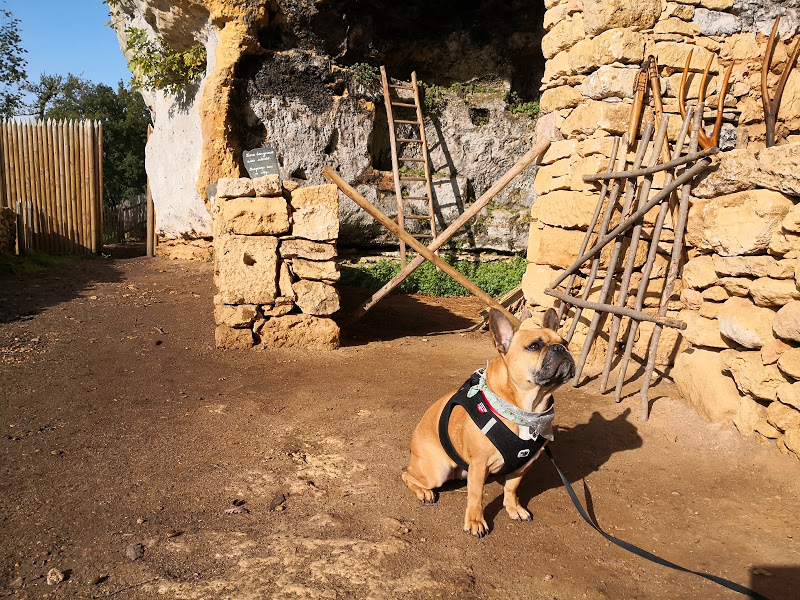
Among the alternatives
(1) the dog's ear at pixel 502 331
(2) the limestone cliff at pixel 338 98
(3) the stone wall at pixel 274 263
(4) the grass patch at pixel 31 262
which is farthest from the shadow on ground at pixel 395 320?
(4) the grass patch at pixel 31 262

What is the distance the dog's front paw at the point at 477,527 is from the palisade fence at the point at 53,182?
1064cm

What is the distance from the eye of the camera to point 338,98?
1102 centimetres

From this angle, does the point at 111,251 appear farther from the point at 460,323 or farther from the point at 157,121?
the point at 460,323

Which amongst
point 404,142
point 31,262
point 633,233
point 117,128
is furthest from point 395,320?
point 117,128

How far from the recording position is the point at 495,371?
3.16m

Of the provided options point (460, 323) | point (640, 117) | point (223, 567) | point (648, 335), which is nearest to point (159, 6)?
point (460, 323)

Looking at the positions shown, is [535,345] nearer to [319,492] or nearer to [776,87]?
[319,492]

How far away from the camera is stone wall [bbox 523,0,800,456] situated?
3.94m

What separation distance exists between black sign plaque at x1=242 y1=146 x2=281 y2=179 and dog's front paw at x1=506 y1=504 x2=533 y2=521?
5.21m

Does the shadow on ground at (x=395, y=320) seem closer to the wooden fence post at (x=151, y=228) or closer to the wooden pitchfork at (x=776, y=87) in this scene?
the wooden pitchfork at (x=776, y=87)

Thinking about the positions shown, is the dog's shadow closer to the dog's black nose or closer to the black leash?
the black leash

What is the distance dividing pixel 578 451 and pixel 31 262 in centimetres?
957

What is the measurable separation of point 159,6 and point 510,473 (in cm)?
1014

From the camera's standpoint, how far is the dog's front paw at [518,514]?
3.22 meters
